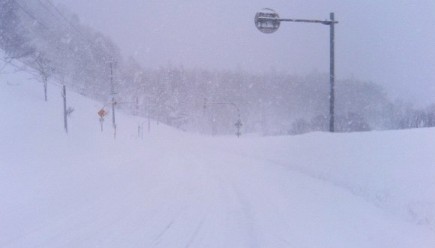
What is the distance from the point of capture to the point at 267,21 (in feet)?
49.8

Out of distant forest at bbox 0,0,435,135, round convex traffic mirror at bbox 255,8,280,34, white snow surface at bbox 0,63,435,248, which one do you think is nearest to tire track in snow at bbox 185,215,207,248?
white snow surface at bbox 0,63,435,248

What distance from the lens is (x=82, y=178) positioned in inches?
622

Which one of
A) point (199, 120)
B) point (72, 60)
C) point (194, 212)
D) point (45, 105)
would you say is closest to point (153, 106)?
point (199, 120)

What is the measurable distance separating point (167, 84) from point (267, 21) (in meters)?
100

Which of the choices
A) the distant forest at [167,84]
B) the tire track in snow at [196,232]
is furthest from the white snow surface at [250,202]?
the distant forest at [167,84]

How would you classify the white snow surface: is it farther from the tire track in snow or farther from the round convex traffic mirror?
the round convex traffic mirror

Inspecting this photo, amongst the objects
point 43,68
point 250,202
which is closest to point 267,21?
point 250,202

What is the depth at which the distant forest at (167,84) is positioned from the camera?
206ft

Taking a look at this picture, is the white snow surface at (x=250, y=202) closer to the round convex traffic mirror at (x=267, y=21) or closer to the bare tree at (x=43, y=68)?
the round convex traffic mirror at (x=267, y=21)

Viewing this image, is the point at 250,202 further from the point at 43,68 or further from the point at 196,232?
the point at 43,68

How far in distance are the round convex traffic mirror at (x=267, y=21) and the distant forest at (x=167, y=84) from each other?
35.1 m

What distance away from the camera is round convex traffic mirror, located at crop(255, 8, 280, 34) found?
1508 centimetres

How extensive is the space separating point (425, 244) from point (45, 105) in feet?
173

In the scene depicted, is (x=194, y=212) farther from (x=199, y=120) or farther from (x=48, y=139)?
(x=199, y=120)
